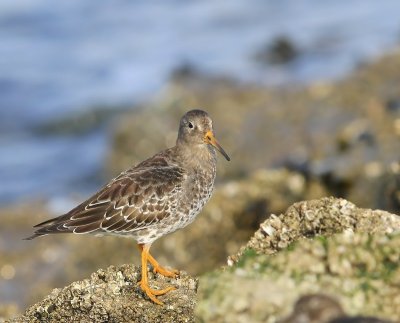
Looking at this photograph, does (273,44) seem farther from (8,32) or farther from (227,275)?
(227,275)

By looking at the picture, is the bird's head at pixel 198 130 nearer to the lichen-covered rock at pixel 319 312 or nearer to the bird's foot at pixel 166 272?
the bird's foot at pixel 166 272

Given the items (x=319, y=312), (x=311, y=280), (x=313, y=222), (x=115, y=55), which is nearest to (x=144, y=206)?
(x=313, y=222)

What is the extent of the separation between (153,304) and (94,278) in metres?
0.61

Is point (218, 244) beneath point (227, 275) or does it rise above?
above

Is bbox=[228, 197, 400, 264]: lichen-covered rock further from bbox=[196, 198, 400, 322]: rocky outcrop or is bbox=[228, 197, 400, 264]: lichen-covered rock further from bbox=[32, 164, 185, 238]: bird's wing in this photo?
bbox=[32, 164, 185, 238]: bird's wing

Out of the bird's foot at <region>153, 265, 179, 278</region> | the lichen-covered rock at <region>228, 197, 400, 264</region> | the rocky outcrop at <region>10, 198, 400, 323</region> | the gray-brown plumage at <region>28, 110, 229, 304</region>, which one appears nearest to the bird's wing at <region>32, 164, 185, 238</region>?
the gray-brown plumage at <region>28, 110, 229, 304</region>

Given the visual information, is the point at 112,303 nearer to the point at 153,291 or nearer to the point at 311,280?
the point at 153,291

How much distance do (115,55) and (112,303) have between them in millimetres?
20528

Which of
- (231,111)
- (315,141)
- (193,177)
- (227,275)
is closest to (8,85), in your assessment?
(231,111)

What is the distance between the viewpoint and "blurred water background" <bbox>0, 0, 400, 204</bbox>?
18.7 metres

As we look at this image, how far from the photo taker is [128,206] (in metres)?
7.26

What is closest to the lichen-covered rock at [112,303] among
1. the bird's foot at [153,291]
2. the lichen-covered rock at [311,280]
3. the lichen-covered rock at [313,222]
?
the bird's foot at [153,291]

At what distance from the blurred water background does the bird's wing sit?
28.9 ft

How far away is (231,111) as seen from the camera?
48.9ft
